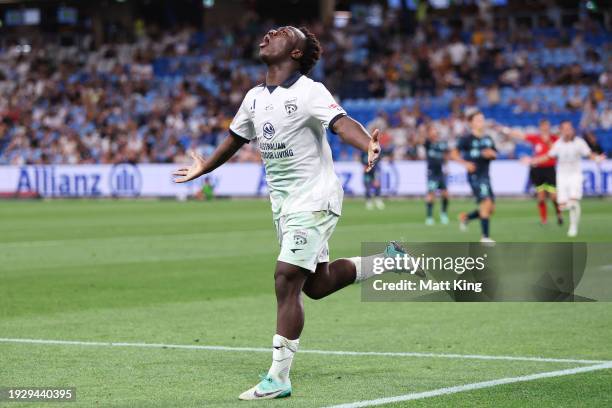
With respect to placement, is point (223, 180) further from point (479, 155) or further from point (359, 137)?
point (359, 137)

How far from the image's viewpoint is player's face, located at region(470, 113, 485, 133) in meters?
22.0

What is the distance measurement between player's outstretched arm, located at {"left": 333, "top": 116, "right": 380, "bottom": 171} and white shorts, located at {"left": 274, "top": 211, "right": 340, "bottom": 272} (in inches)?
23.6

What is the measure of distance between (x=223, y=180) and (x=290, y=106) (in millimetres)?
34510

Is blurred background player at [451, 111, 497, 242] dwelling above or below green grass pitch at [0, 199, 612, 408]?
above

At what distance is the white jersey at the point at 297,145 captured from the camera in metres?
7.65

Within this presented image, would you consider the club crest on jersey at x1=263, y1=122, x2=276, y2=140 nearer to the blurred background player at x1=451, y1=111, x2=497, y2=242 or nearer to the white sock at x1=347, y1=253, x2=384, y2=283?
the white sock at x1=347, y1=253, x2=384, y2=283

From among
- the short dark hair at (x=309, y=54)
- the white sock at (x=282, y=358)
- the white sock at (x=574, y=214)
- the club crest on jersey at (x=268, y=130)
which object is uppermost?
the short dark hair at (x=309, y=54)

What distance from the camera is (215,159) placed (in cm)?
835

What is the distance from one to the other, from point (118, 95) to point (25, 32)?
13477mm

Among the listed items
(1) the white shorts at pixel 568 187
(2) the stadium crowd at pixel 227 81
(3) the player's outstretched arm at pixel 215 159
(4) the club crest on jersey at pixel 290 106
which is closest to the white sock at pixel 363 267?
(3) the player's outstretched arm at pixel 215 159

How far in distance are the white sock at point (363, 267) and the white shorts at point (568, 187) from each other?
16.0 meters

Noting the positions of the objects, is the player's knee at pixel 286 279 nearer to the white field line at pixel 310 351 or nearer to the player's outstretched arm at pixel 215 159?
the player's outstretched arm at pixel 215 159

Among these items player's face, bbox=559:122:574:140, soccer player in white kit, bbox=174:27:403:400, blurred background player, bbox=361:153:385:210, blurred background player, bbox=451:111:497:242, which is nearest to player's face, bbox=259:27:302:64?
soccer player in white kit, bbox=174:27:403:400

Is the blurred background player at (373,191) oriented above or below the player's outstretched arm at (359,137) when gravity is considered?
below
